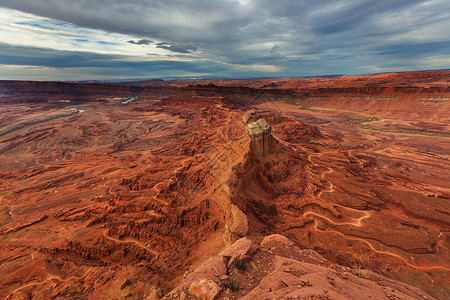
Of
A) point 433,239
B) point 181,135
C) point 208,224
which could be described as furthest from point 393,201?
point 181,135

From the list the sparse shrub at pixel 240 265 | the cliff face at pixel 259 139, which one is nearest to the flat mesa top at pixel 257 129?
the cliff face at pixel 259 139

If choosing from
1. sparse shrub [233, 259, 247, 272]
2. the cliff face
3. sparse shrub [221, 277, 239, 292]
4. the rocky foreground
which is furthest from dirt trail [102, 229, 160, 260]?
the cliff face

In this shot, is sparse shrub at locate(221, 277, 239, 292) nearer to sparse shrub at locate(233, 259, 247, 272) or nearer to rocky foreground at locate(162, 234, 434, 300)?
rocky foreground at locate(162, 234, 434, 300)

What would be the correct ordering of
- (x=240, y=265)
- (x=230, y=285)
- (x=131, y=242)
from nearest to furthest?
(x=230, y=285) → (x=240, y=265) → (x=131, y=242)

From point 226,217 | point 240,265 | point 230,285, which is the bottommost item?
point 226,217

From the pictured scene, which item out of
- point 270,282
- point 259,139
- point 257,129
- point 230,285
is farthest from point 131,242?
point 257,129

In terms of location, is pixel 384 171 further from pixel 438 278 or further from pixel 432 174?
pixel 438 278

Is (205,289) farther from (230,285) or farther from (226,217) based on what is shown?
(226,217)
